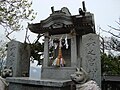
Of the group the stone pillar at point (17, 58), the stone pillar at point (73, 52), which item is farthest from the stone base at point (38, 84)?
the stone pillar at point (17, 58)

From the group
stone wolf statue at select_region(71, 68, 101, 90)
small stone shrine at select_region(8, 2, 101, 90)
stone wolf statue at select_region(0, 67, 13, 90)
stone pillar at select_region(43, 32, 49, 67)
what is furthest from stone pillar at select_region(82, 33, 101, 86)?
stone wolf statue at select_region(0, 67, 13, 90)

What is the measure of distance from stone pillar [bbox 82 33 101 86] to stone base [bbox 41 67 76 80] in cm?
92

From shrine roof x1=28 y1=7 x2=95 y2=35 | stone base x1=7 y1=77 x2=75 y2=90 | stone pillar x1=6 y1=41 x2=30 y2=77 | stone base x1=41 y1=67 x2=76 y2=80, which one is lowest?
stone base x1=7 y1=77 x2=75 y2=90

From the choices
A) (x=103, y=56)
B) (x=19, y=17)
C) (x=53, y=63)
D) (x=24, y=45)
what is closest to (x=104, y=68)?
(x=103, y=56)

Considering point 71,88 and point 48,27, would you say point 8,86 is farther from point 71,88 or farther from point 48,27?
point 48,27

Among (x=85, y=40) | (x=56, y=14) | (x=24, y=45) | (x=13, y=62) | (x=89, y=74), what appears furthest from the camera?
(x=24, y=45)

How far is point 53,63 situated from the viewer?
663 centimetres

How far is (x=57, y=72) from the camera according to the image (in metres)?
6.37

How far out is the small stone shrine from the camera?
527 centimetres

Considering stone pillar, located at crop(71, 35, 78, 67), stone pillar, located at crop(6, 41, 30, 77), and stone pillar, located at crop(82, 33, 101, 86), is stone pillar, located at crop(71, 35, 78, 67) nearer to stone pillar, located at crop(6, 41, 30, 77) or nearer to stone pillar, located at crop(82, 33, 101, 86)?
stone pillar, located at crop(82, 33, 101, 86)

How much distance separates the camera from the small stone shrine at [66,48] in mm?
5270

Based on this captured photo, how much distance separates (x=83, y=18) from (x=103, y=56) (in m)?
2.89

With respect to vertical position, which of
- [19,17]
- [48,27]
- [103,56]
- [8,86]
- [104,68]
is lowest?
[8,86]

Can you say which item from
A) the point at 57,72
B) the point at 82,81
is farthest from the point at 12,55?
the point at 82,81
